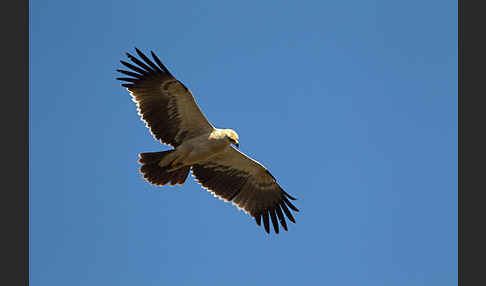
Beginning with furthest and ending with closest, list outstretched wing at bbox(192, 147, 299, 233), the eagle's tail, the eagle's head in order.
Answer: outstretched wing at bbox(192, 147, 299, 233)
the eagle's tail
the eagle's head

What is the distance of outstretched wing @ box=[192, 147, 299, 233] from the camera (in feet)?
40.6

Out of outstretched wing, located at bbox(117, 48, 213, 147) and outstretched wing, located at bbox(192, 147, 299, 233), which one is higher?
outstretched wing, located at bbox(117, 48, 213, 147)

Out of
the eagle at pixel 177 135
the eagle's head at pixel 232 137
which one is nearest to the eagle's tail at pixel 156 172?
the eagle at pixel 177 135

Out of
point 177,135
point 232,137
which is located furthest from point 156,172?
point 232,137

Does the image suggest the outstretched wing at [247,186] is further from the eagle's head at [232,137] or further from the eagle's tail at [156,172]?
the eagle's head at [232,137]

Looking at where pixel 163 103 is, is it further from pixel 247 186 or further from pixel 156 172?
pixel 247 186

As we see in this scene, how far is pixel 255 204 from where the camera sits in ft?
41.4

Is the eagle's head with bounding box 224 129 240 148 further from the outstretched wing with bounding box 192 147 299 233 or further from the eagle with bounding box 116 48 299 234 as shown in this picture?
the outstretched wing with bounding box 192 147 299 233

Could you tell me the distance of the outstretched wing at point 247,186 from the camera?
12.4 metres

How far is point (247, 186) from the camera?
41.4 ft

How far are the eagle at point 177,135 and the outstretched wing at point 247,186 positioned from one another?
2 centimetres

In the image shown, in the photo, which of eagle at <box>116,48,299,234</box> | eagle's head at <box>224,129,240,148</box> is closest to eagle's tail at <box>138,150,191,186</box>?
eagle at <box>116,48,299,234</box>

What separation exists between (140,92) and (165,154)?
1242 mm

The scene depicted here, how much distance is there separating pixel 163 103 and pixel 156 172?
1.29 m
